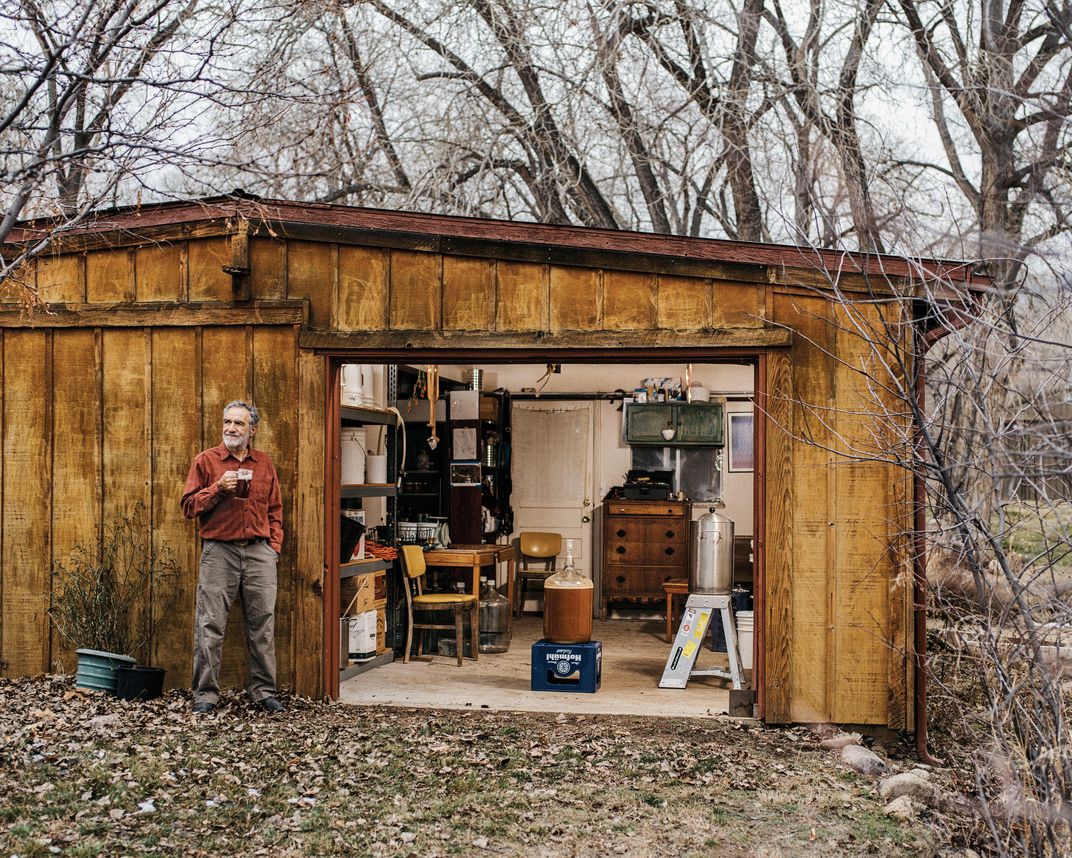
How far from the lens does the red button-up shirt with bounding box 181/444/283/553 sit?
7.17 meters

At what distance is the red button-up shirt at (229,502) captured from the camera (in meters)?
7.17

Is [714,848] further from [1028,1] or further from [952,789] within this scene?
[1028,1]

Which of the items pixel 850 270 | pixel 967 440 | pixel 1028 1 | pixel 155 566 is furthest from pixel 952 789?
pixel 1028 1

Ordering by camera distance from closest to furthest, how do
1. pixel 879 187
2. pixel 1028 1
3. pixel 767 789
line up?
pixel 767 789, pixel 1028 1, pixel 879 187

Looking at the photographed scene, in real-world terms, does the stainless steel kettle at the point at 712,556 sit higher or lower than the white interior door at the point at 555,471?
lower

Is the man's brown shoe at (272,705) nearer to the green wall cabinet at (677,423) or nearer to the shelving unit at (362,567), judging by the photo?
the shelving unit at (362,567)

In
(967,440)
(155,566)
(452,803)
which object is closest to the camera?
(967,440)

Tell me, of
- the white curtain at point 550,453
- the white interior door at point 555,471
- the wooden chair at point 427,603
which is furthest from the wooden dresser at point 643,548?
the wooden chair at point 427,603

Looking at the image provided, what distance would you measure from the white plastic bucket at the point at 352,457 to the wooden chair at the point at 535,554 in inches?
155

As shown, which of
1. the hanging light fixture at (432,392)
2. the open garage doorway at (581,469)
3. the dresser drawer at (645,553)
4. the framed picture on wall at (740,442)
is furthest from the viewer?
the framed picture on wall at (740,442)

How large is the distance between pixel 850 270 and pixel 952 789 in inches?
121

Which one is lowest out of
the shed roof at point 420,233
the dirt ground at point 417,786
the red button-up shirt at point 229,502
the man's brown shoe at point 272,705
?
the dirt ground at point 417,786

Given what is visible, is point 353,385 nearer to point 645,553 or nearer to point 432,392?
point 432,392

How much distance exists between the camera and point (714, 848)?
505 centimetres
